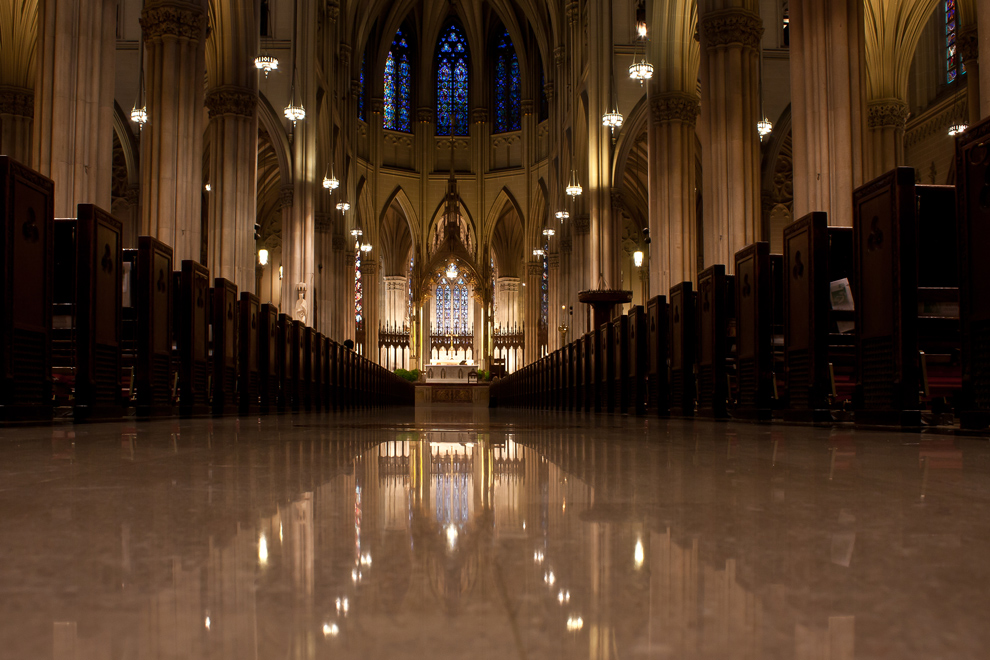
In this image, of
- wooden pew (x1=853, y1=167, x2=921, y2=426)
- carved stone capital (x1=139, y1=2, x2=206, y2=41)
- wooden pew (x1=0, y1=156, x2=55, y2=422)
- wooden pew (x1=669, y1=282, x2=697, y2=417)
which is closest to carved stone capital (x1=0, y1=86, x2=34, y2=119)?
carved stone capital (x1=139, y1=2, x2=206, y2=41)

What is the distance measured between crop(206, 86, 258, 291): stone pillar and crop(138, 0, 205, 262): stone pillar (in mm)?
2884

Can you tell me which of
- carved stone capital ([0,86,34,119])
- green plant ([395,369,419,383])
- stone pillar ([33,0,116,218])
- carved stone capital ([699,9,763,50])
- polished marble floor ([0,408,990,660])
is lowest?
polished marble floor ([0,408,990,660])

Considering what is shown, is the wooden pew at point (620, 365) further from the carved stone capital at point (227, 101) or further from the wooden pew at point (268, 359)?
the carved stone capital at point (227, 101)

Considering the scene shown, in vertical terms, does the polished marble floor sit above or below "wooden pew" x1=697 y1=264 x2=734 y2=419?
below

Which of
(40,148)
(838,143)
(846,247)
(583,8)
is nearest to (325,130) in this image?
(583,8)

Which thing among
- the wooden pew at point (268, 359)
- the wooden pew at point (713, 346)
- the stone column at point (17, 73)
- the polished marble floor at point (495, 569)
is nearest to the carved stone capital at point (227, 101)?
the stone column at point (17, 73)

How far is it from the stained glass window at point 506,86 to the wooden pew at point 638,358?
3252 cm

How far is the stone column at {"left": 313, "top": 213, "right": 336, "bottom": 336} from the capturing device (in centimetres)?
2853

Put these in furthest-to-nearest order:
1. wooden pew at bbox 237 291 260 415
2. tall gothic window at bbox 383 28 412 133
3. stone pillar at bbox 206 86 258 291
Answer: tall gothic window at bbox 383 28 412 133, stone pillar at bbox 206 86 258 291, wooden pew at bbox 237 291 260 415

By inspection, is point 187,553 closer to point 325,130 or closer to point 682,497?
point 682,497

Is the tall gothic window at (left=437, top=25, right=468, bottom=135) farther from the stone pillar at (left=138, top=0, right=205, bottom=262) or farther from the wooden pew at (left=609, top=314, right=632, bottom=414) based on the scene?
the wooden pew at (left=609, top=314, right=632, bottom=414)

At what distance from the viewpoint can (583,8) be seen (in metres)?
26.3

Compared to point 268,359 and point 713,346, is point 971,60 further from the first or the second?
point 268,359

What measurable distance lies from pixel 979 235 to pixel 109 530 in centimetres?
468
